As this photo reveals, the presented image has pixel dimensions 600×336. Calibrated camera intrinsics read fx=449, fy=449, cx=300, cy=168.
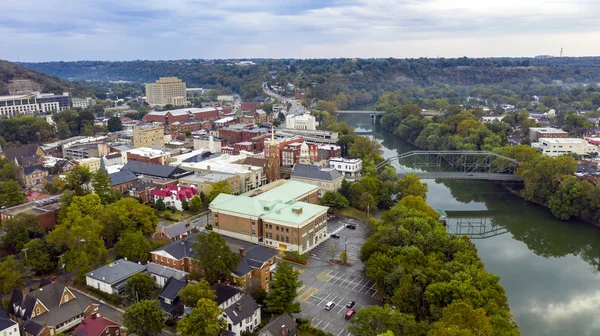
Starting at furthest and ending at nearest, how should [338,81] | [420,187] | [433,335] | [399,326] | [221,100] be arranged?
[338,81]
[221,100]
[420,187]
[399,326]
[433,335]

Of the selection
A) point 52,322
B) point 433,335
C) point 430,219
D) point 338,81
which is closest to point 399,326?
point 433,335

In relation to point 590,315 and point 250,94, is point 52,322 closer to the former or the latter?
point 590,315

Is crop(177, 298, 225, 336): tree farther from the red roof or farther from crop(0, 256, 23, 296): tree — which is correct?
crop(0, 256, 23, 296): tree

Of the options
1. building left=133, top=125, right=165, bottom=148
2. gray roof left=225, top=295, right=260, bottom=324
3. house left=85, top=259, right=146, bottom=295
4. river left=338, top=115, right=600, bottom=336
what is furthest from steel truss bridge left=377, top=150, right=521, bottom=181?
Answer: building left=133, top=125, right=165, bottom=148

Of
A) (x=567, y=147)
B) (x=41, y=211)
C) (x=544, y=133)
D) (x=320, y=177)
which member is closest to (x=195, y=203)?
(x=41, y=211)

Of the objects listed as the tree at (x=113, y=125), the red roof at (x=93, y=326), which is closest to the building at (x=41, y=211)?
the red roof at (x=93, y=326)

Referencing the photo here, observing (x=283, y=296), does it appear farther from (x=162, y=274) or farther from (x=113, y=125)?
(x=113, y=125)
